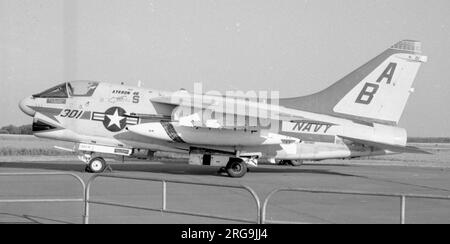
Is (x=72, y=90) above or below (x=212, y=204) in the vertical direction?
above

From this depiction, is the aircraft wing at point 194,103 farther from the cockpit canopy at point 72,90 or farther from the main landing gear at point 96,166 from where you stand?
the main landing gear at point 96,166

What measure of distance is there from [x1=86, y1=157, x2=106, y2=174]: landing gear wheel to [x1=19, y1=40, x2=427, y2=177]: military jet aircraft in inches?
1.4

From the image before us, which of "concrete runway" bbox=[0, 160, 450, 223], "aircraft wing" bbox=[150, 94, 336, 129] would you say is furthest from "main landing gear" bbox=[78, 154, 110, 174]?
"aircraft wing" bbox=[150, 94, 336, 129]

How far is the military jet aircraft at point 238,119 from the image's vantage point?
2138 centimetres

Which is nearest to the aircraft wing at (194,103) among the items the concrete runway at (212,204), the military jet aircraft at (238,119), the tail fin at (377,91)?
the military jet aircraft at (238,119)

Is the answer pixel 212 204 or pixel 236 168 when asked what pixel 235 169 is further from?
pixel 212 204

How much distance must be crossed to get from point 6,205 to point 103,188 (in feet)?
14.0

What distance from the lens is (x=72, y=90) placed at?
72.0ft

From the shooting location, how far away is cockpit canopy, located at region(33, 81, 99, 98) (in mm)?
21859

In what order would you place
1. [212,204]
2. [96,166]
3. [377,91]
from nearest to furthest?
[212,204] < [96,166] < [377,91]

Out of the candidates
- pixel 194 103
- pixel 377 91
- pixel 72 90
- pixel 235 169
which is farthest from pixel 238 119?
→ pixel 72 90

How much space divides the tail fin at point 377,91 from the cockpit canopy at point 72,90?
7.20m

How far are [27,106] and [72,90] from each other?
176cm
